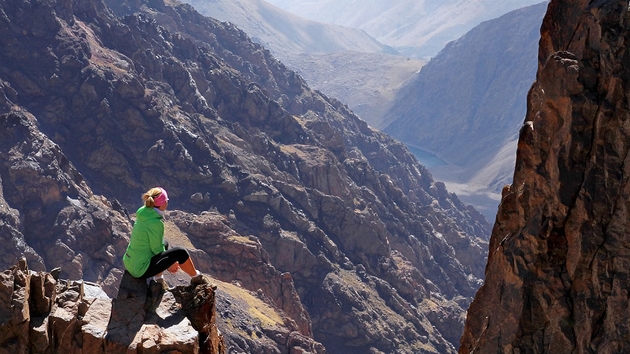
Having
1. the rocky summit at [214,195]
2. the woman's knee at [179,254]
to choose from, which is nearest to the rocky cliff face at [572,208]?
the woman's knee at [179,254]

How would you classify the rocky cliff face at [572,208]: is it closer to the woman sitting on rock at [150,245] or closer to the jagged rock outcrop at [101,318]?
the jagged rock outcrop at [101,318]

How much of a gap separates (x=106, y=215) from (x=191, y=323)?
218 ft

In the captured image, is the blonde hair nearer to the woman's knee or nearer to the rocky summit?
the woman's knee

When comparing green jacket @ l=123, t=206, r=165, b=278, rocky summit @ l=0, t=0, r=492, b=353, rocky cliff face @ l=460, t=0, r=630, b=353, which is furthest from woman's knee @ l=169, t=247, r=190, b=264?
rocky summit @ l=0, t=0, r=492, b=353

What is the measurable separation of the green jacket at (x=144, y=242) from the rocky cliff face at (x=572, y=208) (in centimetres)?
811

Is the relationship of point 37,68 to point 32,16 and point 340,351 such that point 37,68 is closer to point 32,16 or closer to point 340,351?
point 32,16

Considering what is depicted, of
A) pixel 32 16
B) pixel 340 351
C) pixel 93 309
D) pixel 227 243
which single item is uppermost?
pixel 32 16

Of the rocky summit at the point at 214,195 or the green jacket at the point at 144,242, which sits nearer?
the green jacket at the point at 144,242

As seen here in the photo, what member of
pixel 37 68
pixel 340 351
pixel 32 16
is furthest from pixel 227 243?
pixel 32 16

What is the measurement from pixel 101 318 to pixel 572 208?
425 inches

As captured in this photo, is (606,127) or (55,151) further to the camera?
(55,151)

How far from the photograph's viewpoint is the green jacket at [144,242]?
16078 mm

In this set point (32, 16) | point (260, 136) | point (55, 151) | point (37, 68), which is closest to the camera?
point (55, 151)

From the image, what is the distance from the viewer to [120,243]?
7756 cm
